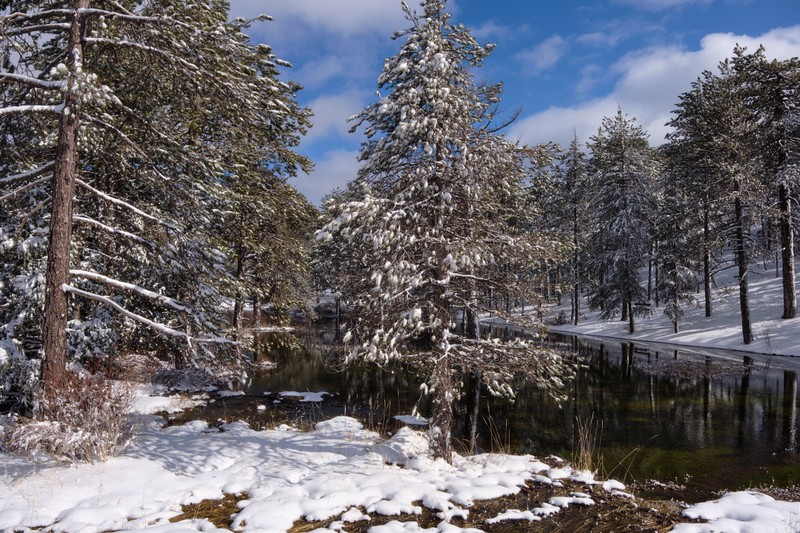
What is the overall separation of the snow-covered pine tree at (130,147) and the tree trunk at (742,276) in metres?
23.9

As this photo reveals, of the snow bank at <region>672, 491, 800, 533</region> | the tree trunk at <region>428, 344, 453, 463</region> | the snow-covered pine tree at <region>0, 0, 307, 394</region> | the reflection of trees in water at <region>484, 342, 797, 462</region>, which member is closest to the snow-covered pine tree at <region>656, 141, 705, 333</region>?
the reflection of trees in water at <region>484, 342, 797, 462</region>

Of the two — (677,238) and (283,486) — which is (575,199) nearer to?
(677,238)

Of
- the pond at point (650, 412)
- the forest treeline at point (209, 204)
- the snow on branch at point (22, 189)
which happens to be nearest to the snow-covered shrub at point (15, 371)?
the forest treeline at point (209, 204)

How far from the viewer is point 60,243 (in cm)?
734

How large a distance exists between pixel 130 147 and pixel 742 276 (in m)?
26.4

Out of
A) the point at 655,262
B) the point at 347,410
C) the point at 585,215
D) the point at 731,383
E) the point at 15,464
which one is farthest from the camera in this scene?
the point at 585,215

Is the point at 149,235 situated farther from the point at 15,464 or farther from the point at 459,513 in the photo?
the point at 459,513

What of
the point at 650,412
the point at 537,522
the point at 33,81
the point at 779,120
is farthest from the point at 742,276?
the point at 33,81

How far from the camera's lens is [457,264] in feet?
26.2

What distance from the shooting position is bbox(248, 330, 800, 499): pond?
9266 mm

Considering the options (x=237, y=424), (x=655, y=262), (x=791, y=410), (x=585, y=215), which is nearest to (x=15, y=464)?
(x=237, y=424)

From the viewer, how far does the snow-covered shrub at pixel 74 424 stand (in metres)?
6.59

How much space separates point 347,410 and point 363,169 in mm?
8435

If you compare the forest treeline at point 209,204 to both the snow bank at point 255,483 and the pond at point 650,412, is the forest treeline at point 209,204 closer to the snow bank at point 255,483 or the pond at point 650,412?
the snow bank at point 255,483
